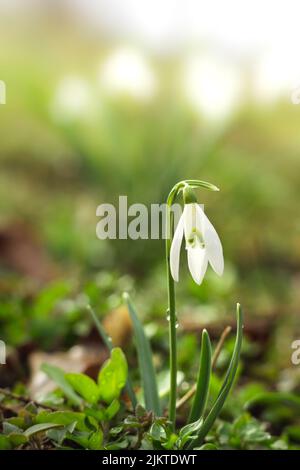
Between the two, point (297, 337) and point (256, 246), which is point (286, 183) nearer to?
point (256, 246)

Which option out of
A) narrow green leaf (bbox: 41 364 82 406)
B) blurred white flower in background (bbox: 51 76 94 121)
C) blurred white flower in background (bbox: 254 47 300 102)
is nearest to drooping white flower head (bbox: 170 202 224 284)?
narrow green leaf (bbox: 41 364 82 406)

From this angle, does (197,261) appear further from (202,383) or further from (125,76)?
(125,76)

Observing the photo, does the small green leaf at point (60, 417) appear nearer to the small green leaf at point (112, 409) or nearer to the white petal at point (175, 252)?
the small green leaf at point (112, 409)

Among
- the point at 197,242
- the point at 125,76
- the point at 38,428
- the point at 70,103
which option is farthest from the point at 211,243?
the point at 70,103

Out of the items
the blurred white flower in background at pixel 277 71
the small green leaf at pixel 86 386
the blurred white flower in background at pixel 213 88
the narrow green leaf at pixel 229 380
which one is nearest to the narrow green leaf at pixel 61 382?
the small green leaf at pixel 86 386

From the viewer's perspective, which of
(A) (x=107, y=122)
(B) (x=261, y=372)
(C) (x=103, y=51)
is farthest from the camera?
(C) (x=103, y=51)
